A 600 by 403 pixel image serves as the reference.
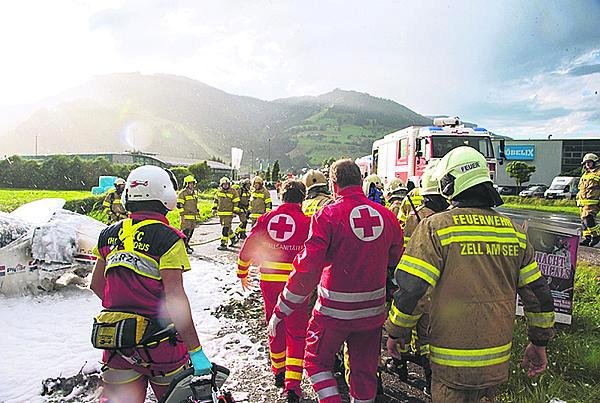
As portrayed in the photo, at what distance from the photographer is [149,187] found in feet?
8.93

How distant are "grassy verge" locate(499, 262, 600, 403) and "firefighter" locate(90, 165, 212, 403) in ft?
9.15

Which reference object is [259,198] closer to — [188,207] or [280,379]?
[188,207]

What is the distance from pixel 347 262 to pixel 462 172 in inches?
42.8

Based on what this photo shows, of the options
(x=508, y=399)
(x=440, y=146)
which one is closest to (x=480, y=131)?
(x=440, y=146)

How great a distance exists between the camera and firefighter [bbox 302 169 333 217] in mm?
4992

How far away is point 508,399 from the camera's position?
3777 mm

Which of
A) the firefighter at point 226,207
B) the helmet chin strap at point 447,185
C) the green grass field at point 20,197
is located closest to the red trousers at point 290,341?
the helmet chin strap at point 447,185

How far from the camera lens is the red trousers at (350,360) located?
10.6 feet

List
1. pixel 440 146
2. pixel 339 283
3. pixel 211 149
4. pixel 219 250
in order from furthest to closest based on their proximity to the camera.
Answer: pixel 211 149
pixel 440 146
pixel 219 250
pixel 339 283

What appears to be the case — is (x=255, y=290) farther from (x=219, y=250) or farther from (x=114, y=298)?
(x=114, y=298)

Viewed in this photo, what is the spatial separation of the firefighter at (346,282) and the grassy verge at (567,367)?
1451 mm

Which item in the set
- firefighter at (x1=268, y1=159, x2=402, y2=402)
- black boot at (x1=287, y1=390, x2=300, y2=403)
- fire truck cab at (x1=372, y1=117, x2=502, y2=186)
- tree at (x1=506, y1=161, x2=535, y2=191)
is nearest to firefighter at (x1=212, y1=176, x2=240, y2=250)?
fire truck cab at (x1=372, y1=117, x2=502, y2=186)

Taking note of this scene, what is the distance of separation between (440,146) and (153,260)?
11924mm

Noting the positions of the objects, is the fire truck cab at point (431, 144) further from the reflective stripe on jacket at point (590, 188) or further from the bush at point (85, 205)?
the bush at point (85, 205)
